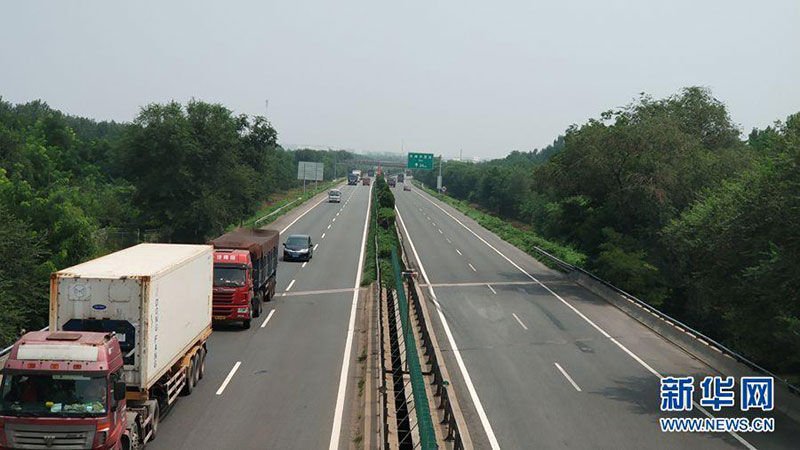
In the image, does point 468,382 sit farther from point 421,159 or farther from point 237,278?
point 421,159

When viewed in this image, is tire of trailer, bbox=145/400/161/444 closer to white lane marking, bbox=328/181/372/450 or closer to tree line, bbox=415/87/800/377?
white lane marking, bbox=328/181/372/450

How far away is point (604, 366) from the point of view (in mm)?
22891

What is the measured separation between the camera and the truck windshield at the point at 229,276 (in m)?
23.8

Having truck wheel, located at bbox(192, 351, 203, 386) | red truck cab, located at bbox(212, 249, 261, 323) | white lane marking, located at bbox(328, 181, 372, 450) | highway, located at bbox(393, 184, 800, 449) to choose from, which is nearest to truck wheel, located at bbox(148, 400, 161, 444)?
truck wheel, located at bbox(192, 351, 203, 386)

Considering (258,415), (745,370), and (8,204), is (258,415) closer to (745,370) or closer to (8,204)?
(745,370)

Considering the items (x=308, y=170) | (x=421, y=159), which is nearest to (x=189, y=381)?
(x=421, y=159)

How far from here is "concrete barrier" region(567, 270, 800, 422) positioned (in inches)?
745

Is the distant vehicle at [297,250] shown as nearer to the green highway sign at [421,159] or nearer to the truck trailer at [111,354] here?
the truck trailer at [111,354]

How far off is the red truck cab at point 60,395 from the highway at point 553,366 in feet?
25.7

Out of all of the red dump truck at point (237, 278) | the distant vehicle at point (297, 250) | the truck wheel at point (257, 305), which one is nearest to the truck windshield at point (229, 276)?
the red dump truck at point (237, 278)

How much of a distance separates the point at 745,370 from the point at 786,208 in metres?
5.60

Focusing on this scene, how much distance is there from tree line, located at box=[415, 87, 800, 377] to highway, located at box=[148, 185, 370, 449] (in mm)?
13049

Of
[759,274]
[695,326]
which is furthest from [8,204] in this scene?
[695,326]

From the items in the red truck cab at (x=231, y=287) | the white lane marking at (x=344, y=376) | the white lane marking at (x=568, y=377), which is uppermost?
the red truck cab at (x=231, y=287)
